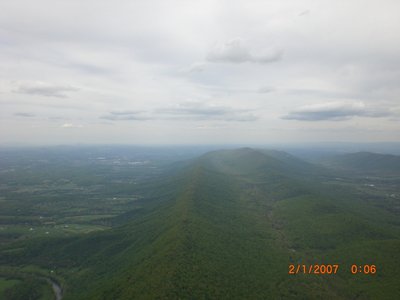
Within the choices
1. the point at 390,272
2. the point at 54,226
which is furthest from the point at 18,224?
the point at 390,272

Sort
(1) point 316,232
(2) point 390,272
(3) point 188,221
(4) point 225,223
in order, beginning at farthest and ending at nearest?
(4) point 225,223 < (1) point 316,232 < (3) point 188,221 < (2) point 390,272

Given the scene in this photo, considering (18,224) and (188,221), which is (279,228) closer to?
(188,221)

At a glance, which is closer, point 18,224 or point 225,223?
point 225,223

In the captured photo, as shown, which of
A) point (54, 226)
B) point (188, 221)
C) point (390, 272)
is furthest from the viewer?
point (54, 226)

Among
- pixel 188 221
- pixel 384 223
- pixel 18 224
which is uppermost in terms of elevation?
pixel 188 221
